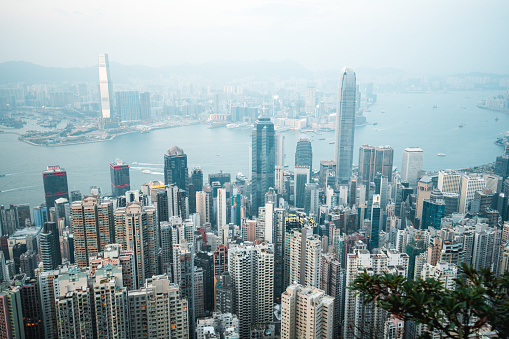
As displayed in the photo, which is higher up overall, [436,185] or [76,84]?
[76,84]

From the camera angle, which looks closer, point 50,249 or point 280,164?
point 50,249

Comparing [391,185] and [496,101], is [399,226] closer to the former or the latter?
[391,185]

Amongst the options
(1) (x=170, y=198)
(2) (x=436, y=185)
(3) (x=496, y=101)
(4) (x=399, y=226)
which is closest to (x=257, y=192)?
(1) (x=170, y=198)

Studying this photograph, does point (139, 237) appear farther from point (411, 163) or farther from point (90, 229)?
point (411, 163)

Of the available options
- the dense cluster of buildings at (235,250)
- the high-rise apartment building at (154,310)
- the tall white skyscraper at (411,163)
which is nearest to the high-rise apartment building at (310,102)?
the dense cluster of buildings at (235,250)

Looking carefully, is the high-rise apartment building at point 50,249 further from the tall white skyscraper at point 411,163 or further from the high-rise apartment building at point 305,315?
the tall white skyscraper at point 411,163

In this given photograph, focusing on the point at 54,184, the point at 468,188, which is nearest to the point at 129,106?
the point at 54,184
